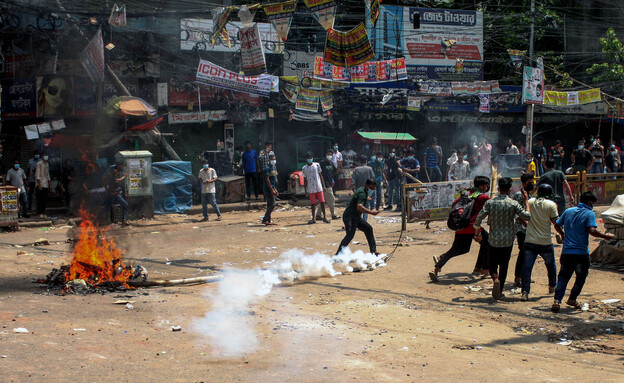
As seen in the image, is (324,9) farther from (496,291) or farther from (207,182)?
(496,291)

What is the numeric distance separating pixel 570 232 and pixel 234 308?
416cm

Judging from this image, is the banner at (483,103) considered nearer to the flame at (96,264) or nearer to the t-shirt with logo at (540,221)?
the t-shirt with logo at (540,221)

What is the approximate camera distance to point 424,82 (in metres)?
26.0

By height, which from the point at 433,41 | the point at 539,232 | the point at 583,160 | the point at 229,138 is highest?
the point at 433,41

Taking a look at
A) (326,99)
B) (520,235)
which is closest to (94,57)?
(326,99)

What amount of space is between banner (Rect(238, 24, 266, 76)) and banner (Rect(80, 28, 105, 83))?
167 inches

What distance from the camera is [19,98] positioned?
19469 millimetres

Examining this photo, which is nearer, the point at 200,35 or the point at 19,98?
the point at 19,98

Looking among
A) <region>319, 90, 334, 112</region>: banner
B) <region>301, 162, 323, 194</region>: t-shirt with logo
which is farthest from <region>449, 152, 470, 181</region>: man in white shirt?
<region>319, 90, 334, 112</region>: banner

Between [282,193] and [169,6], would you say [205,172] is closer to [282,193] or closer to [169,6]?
[282,193]

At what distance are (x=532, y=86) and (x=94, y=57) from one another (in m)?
14.2

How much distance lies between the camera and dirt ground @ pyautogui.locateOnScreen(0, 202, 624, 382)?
517 cm

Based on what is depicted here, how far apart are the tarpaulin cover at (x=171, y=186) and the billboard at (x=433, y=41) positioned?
1210cm

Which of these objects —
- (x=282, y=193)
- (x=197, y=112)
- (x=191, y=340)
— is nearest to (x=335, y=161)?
(x=282, y=193)
